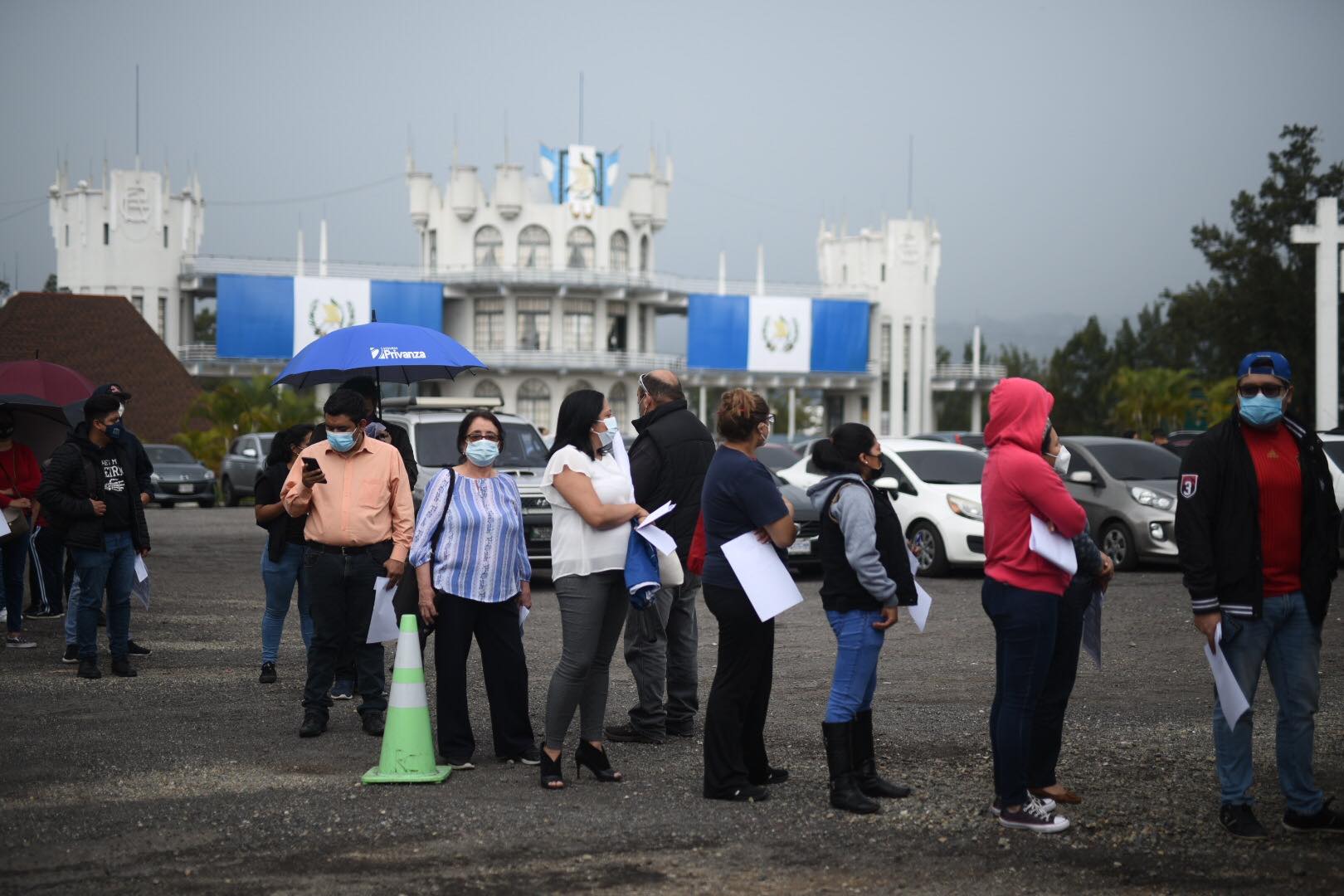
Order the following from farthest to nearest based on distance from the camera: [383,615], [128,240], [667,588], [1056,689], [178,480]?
[128,240] < [178,480] < [383,615] < [667,588] < [1056,689]

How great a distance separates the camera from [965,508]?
54.5ft

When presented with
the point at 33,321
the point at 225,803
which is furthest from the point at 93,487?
the point at 33,321

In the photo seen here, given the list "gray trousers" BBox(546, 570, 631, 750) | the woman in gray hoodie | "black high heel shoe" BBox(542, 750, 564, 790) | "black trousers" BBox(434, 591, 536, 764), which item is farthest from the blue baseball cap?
"black trousers" BBox(434, 591, 536, 764)

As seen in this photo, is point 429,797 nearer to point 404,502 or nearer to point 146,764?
point 146,764

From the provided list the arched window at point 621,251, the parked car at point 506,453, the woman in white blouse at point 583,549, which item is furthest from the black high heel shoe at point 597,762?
the arched window at point 621,251

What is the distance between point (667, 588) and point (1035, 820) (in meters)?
2.60

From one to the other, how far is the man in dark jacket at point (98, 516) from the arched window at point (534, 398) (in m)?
71.2

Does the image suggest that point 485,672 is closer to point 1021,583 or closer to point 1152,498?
point 1021,583

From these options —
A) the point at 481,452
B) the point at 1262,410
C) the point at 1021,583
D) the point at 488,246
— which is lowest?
the point at 1021,583

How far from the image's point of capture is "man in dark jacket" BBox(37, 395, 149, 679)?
9.79m

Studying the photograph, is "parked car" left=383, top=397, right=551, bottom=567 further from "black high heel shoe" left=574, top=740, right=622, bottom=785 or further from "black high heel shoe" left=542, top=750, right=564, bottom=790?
"black high heel shoe" left=542, top=750, right=564, bottom=790

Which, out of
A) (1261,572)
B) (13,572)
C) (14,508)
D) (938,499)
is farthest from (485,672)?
(938,499)

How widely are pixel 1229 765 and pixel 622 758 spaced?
2.94 meters

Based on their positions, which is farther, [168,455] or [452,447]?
[168,455]
